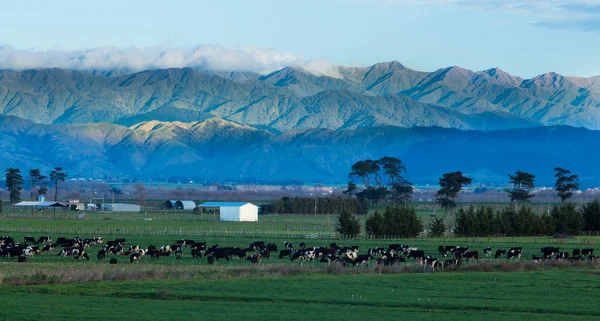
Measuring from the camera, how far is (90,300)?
37.0 m

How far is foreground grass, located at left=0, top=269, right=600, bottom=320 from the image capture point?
34.1 meters

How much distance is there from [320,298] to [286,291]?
245cm

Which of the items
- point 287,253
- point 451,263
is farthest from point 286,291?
point 287,253

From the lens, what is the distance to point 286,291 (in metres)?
40.6

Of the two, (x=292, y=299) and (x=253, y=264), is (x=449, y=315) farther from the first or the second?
(x=253, y=264)

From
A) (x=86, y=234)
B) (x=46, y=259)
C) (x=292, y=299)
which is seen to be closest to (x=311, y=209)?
(x=86, y=234)

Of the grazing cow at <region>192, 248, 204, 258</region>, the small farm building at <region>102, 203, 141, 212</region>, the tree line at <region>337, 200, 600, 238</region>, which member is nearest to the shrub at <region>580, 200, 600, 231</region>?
the tree line at <region>337, 200, 600, 238</region>

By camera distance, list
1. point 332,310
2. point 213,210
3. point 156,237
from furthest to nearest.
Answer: point 213,210
point 156,237
point 332,310

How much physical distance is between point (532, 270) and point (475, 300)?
14.3 metres

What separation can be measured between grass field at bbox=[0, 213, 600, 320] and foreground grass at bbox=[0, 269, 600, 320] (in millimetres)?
38

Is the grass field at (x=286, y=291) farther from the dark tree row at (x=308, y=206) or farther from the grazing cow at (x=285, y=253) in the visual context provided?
the dark tree row at (x=308, y=206)

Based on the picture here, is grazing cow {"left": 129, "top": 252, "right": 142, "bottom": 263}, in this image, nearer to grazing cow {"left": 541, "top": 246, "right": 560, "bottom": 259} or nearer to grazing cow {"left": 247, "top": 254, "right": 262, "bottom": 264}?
grazing cow {"left": 247, "top": 254, "right": 262, "bottom": 264}

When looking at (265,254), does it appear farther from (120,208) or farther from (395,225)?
(120,208)

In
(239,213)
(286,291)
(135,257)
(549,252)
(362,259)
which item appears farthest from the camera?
(239,213)
